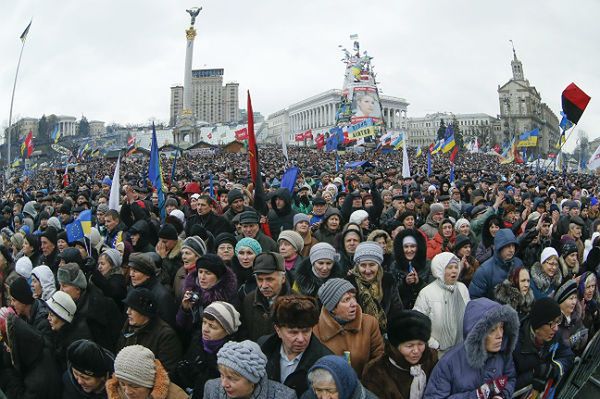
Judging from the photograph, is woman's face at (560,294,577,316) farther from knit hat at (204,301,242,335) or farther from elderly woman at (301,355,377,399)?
knit hat at (204,301,242,335)

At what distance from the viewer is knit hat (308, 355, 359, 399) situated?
2.21 meters

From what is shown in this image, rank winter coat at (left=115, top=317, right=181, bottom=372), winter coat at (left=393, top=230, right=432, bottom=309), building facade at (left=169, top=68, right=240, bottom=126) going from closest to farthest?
winter coat at (left=115, top=317, right=181, bottom=372) → winter coat at (left=393, top=230, right=432, bottom=309) → building facade at (left=169, top=68, right=240, bottom=126)

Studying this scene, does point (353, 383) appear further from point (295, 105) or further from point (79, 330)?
point (295, 105)

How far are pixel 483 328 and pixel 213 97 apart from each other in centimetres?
14795

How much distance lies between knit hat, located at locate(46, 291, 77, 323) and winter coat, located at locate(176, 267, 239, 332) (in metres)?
0.71

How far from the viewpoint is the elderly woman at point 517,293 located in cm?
353

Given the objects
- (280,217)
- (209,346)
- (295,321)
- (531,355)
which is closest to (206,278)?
(209,346)

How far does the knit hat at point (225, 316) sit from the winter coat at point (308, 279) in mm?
815

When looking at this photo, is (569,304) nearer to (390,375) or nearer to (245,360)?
(390,375)

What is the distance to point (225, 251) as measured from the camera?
4453 mm

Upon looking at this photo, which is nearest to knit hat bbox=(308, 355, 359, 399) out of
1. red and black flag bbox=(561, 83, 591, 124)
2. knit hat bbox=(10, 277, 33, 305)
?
knit hat bbox=(10, 277, 33, 305)

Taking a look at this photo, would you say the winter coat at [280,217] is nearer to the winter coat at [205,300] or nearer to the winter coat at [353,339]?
the winter coat at [205,300]

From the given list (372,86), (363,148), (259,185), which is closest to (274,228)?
(259,185)

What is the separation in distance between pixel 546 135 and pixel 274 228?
10984 cm
